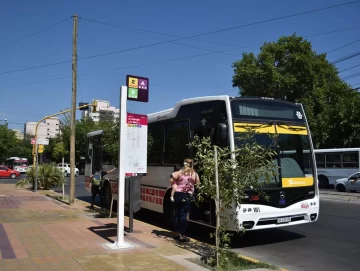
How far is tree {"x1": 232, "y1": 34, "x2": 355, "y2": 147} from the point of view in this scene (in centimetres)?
3506

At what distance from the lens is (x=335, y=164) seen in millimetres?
28281

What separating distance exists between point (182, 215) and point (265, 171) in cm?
260

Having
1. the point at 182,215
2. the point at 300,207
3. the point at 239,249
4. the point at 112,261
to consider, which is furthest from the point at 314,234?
the point at 112,261

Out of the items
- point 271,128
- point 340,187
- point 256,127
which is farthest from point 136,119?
point 340,187

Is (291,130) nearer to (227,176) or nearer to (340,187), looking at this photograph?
(227,176)

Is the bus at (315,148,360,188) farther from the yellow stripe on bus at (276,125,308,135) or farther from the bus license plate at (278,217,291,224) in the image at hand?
the bus license plate at (278,217,291,224)

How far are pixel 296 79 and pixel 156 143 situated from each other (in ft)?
87.9

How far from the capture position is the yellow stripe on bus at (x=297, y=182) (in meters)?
8.51

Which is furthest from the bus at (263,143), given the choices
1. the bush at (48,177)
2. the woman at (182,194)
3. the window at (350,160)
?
the window at (350,160)

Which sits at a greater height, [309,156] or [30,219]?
[309,156]

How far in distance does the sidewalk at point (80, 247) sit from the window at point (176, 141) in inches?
75.5

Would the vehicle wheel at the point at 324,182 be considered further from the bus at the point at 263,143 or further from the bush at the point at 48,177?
the bus at the point at 263,143

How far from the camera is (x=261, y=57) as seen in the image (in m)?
37.4

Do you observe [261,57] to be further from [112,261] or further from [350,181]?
[112,261]
